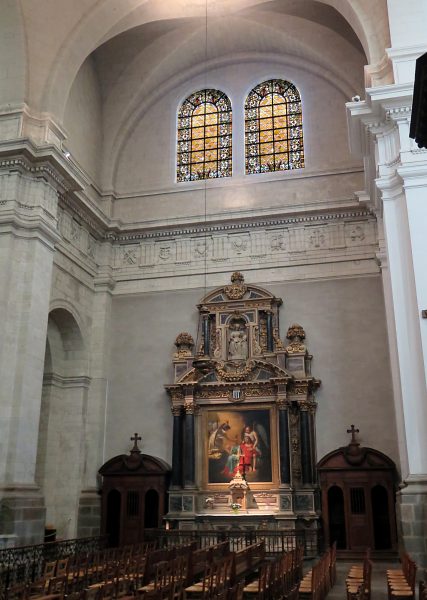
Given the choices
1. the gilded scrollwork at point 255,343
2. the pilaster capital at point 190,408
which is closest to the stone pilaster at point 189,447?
the pilaster capital at point 190,408

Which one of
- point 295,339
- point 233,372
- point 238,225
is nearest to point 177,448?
point 233,372

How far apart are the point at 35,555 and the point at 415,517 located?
6291 millimetres

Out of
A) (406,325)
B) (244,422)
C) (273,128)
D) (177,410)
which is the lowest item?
(244,422)

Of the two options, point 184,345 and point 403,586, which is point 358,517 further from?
point 403,586

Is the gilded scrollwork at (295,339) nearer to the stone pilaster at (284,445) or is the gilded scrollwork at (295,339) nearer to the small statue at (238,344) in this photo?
the small statue at (238,344)

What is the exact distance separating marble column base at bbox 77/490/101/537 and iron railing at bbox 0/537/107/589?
0.73m

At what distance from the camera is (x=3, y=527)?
39.4 feet

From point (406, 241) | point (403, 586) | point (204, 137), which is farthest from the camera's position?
point (204, 137)

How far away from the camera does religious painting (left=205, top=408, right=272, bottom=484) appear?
1513cm

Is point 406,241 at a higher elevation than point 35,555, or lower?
higher

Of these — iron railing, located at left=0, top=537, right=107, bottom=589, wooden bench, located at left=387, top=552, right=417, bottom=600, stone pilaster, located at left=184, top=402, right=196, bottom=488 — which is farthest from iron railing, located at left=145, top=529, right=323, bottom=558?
wooden bench, located at left=387, top=552, right=417, bottom=600

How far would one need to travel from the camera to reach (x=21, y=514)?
12219 millimetres

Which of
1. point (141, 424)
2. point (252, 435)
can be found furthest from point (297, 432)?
point (141, 424)

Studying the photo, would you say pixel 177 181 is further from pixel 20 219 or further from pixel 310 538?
pixel 310 538
